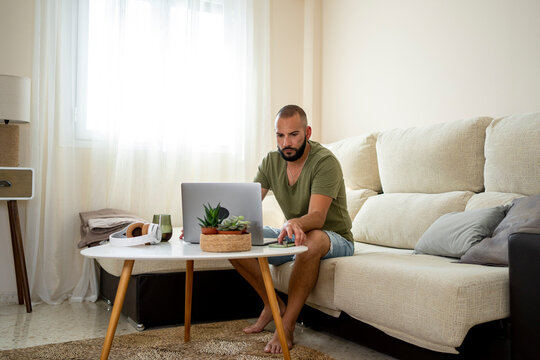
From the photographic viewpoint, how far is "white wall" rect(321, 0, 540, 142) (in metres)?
2.52

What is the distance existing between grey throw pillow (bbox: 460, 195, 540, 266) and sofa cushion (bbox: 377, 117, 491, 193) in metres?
0.47

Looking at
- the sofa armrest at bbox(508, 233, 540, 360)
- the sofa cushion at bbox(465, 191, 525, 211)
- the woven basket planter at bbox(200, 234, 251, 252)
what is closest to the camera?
the sofa armrest at bbox(508, 233, 540, 360)

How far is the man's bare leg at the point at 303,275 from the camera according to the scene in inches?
81.1

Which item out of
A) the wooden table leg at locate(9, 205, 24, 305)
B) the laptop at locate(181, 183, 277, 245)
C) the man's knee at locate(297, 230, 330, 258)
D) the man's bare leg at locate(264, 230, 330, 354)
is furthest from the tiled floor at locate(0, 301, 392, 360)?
the laptop at locate(181, 183, 277, 245)

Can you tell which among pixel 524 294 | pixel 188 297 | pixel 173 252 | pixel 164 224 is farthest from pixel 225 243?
pixel 524 294

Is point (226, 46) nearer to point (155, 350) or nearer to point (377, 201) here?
point (377, 201)

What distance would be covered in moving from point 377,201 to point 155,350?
4.63 ft

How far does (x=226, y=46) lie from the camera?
148 inches

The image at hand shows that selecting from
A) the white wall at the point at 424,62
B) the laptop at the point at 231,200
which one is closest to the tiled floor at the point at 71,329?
the laptop at the point at 231,200

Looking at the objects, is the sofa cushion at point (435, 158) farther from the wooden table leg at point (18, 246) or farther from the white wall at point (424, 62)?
the wooden table leg at point (18, 246)

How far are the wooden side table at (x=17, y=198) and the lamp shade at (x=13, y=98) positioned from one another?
0.96 feet

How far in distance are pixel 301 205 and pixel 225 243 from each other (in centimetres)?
69

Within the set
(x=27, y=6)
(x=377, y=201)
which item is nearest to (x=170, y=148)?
(x=27, y=6)

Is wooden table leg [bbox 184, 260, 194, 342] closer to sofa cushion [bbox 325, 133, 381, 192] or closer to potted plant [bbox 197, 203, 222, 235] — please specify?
potted plant [bbox 197, 203, 222, 235]
